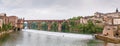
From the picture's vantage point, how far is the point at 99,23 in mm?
83688

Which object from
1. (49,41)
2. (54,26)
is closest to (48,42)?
(49,41)

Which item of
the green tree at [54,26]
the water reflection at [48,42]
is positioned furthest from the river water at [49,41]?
the green tree at [54,26]

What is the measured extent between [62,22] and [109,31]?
60758 millimetres

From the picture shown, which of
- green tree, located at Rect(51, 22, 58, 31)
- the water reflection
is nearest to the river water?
the water reflection

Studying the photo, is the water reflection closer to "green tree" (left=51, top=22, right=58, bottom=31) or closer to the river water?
the river water

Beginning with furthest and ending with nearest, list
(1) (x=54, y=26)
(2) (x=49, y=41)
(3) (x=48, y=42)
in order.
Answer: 1. (1) (x=54, y=26)
2. (2) (x=49, y=41)
3. (3) (x=48, y=42)

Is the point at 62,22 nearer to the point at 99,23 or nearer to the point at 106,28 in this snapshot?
the point at 99,23

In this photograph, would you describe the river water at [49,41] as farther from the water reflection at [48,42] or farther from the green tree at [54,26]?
the green tree at [54,26]

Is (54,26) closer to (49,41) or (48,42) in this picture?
(49,41)

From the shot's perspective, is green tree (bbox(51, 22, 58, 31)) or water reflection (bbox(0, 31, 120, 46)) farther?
green tree (bbox(51, 22, 58, 31))

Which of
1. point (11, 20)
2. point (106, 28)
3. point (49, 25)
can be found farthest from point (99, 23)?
point (49, 25)

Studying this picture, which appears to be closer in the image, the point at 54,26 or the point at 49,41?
the point at 49,41

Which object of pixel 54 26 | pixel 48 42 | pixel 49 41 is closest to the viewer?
pixel 48 42

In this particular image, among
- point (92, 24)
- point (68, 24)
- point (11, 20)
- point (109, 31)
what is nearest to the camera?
point (109, 31)
